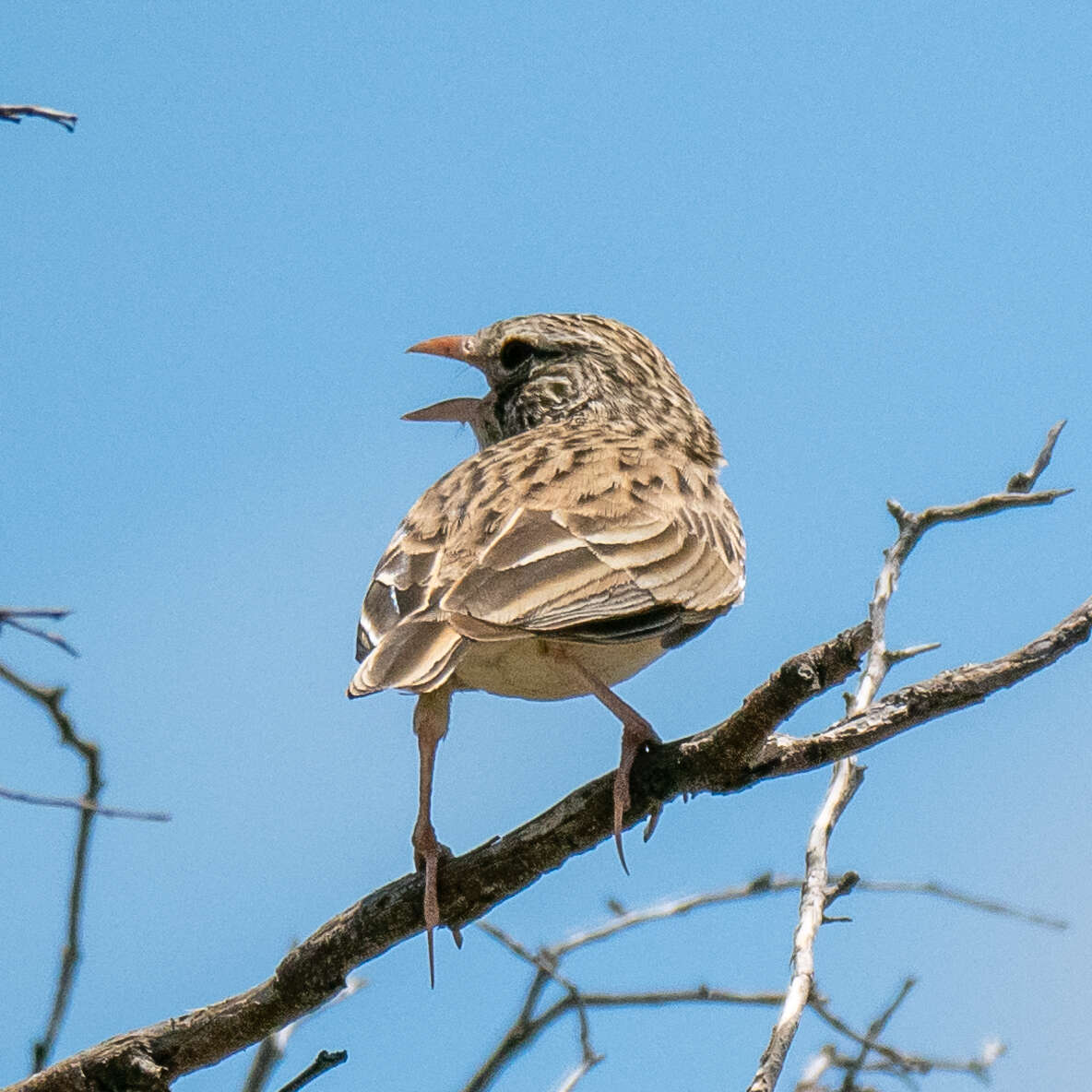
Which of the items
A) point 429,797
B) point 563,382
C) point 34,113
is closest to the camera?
point 34,113

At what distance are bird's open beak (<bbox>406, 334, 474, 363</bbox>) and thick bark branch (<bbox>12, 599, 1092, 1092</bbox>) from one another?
13.6ft

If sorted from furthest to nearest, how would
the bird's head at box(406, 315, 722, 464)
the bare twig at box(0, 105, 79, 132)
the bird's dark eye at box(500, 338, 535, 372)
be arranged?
the bird's dark eye at box(500, 338, 535, 372) < the bird's head at box(406, 315, 722, 464) < the bare twig at box(0, 105, 79, 132)

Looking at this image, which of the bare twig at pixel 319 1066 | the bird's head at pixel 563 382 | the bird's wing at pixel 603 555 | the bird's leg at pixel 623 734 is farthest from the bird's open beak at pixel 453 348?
the bare twig at pixel 319 1066

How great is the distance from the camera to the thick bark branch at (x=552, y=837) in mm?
4723

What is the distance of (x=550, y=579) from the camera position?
602 cm

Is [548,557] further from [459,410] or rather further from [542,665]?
[459,410]

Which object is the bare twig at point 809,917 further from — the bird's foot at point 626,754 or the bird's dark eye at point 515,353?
the bird's dark eye at point 515,353

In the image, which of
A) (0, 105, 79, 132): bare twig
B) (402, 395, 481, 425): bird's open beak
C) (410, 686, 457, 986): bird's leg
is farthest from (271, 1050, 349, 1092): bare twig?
(402, 395, 481, 425): bird's open beak

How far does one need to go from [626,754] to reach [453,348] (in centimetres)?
427

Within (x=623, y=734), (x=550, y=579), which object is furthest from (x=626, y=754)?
Result: (x=550, y=579)

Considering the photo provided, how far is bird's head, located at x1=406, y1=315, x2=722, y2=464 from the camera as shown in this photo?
29.5ft

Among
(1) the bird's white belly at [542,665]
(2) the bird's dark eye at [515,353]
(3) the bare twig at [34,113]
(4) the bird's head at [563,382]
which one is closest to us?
(3) the bare twig at [34,113]

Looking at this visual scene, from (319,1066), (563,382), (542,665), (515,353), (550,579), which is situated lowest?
(319,1066)

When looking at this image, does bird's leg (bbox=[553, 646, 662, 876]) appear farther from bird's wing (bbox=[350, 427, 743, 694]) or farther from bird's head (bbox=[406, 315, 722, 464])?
bird's head (bbox=[406, 315, 722, 464])
